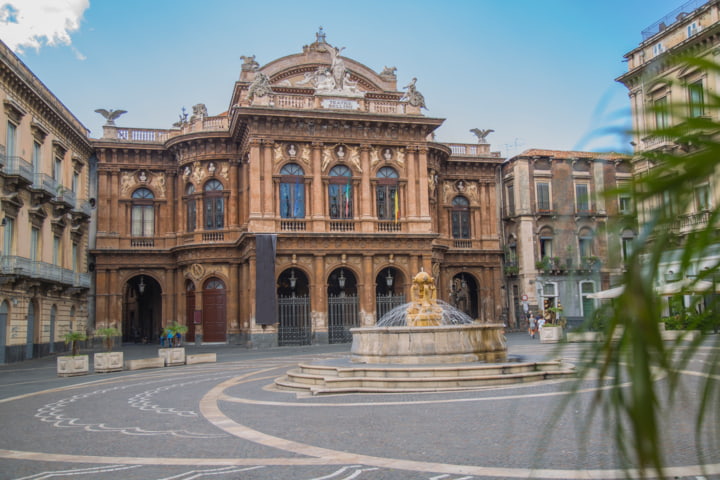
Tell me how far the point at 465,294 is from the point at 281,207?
18.2 meters

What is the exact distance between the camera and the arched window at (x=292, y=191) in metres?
32.4

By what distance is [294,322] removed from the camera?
3133cm

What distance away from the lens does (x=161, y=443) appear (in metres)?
8.64

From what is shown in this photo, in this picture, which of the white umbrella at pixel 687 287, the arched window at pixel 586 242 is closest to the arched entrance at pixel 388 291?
the white umbrella at pixel 687 287

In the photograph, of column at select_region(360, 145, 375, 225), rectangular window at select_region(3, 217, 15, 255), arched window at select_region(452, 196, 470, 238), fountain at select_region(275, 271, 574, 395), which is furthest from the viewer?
arched window at select_region(452, 196, 470, 238)

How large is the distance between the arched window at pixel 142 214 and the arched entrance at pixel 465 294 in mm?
17669

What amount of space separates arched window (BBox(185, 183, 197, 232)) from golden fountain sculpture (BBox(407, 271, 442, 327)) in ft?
63.9

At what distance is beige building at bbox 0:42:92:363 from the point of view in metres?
25.9

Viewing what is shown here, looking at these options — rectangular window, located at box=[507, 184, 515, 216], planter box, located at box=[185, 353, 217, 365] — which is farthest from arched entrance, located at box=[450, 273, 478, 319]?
planter box, located at box=[185, 353, 217, 365]

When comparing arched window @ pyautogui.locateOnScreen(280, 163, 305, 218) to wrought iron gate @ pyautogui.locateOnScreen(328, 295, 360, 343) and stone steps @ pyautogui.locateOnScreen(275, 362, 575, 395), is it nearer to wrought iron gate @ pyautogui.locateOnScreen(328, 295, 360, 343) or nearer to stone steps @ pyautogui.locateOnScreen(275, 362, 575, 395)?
wrought iron gate @ pyautogui.locateOnScreen(328, 295, 360, 343)

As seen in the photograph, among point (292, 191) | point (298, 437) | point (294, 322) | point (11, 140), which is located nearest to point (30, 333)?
point (11, 140)

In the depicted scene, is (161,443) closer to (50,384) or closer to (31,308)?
(50,384)

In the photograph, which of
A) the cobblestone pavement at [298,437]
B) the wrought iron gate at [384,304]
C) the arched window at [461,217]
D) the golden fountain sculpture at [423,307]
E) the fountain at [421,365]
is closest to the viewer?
the cobblestone pavement at [298,437]

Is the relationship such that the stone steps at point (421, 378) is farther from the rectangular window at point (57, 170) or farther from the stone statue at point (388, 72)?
the stone statue at point (388, 72)
